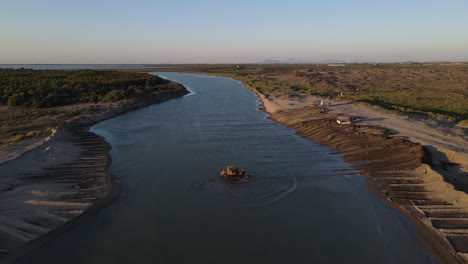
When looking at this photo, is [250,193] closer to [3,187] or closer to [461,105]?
[3,187]

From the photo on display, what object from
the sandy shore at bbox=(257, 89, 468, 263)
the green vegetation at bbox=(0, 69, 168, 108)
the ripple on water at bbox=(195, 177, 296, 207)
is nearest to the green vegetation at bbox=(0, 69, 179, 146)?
the green vegetation at bbox=(0, 69, 168, 108)

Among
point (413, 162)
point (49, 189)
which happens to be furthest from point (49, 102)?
point (413, 162)

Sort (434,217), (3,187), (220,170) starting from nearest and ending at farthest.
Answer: (434,217) < (3,187) < (220,170)

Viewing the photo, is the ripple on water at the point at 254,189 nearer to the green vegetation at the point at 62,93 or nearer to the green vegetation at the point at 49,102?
the green vegetation at the point at 49,102

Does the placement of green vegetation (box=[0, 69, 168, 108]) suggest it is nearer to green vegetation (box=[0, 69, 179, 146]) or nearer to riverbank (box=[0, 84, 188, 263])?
green vegetation (box=[0, 69, 179, 146])

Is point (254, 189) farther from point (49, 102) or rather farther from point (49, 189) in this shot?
point (49, 102)

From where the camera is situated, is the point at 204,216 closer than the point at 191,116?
Yes

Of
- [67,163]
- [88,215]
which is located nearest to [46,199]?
[88,215]

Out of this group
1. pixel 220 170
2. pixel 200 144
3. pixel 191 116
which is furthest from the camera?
pixel 191 116
